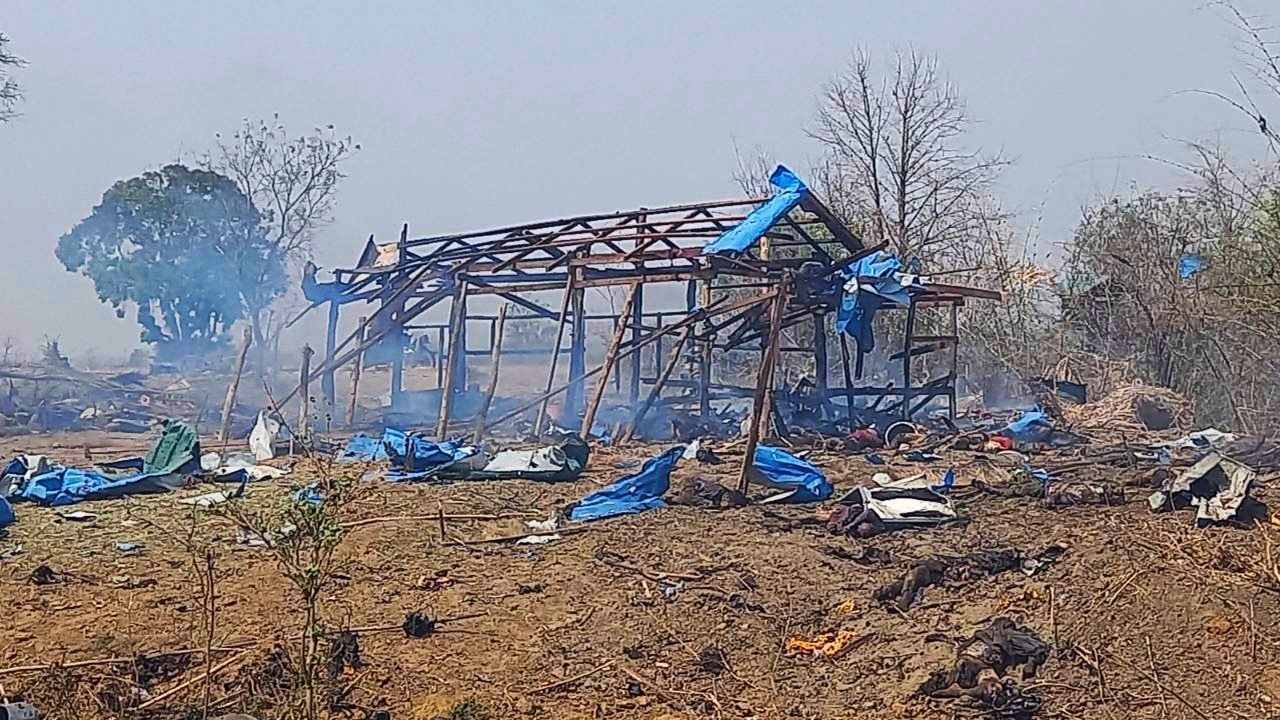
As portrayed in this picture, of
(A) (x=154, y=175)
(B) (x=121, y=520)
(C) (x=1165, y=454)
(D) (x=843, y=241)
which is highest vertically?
(A) (x=154, y=175)

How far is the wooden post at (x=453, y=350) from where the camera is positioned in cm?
1516

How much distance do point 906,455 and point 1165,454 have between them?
115 inches

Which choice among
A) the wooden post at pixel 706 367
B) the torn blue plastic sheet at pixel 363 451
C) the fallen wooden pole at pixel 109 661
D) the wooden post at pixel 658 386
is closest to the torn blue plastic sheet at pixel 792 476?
the wooden post at pixel 658 386

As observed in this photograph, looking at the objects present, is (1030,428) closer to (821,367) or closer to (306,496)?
(821,367)

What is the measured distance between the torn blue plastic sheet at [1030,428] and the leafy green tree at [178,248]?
24.0 m

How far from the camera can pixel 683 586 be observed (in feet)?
23.5

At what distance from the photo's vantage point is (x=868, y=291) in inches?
605

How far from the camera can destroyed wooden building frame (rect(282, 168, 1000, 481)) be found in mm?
14258

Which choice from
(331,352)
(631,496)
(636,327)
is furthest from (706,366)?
(331,352)

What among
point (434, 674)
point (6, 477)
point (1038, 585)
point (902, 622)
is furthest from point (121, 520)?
point (1038, 585)

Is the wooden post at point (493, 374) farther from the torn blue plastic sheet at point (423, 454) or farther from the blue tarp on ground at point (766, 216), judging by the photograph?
the blue tarp on ground at point (766, 216)

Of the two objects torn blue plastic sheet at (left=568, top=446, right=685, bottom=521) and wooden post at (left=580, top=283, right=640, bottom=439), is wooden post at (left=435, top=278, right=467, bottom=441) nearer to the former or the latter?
wooden post at (left=580, top=283, right=640, bottom=439)

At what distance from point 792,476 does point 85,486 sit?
711 cm

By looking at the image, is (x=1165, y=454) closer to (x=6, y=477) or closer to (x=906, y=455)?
(x=906, y=455)
